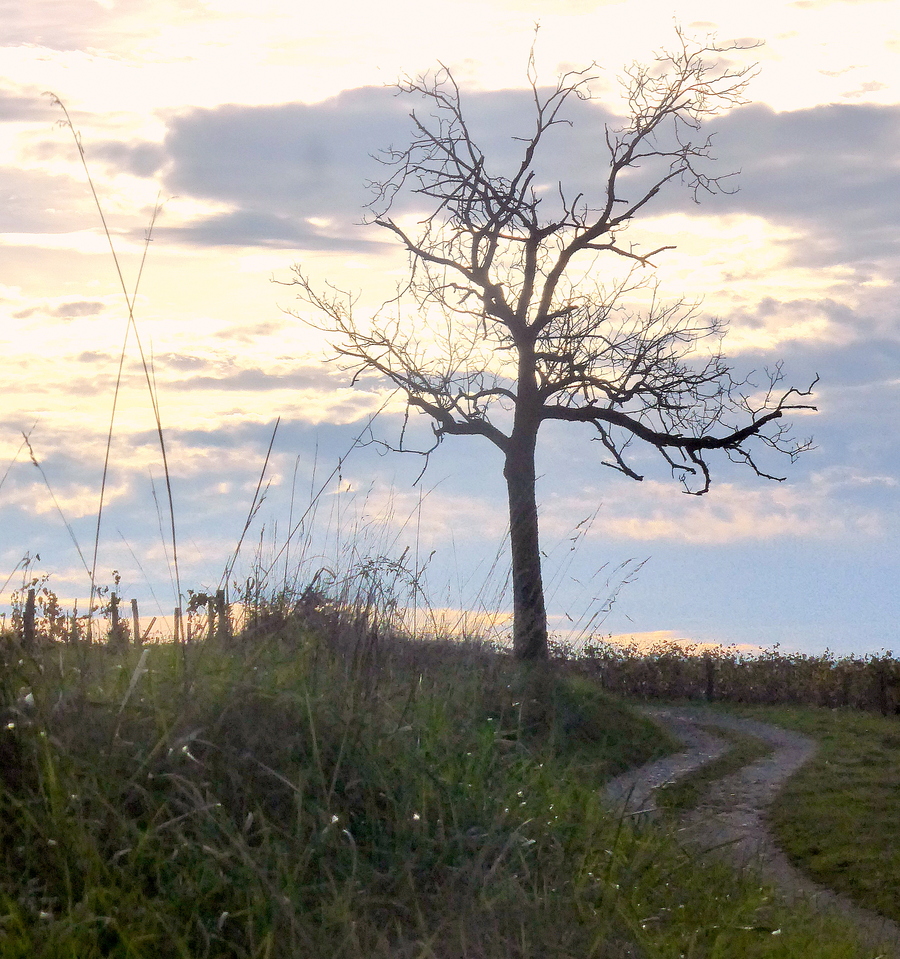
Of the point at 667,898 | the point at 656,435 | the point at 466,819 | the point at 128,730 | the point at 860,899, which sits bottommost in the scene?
the point at 860,899

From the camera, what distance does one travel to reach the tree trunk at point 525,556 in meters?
13.5

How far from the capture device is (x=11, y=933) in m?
2.62

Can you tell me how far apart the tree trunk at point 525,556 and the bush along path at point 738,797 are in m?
2.35

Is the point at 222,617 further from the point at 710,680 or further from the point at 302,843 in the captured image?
the point at 710,680

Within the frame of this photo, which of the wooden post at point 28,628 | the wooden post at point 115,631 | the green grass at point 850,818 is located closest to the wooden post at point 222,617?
the wooden post at point 115,631

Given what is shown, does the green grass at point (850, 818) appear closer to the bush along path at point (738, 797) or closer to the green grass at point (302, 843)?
the bush along path at point (738, 797)

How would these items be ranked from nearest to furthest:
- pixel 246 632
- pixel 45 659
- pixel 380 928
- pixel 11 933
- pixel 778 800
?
1. pixel 11 933
2. pixel 380 928
3. pixel 45 659
4. pixel 246 632
5. pixel 778 800

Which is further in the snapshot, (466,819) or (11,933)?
(466,819)

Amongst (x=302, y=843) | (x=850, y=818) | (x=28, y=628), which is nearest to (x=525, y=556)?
(x=850, y=818)

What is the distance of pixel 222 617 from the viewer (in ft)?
16.6

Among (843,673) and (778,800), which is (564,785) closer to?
(778,800)

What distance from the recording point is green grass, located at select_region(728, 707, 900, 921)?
705 centimetres

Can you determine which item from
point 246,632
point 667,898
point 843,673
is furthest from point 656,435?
point 667,898

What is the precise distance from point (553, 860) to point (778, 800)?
685 cm
